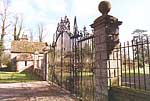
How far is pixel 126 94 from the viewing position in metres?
4.89

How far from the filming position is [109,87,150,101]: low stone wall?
14.1 feet

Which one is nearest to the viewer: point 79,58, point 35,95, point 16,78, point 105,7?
point 105,7

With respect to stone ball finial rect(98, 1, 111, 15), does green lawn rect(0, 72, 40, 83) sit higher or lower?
lower

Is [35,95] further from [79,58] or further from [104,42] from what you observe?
[104,42]

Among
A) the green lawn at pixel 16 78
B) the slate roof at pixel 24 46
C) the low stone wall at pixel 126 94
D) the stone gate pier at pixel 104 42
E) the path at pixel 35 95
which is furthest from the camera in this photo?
the slate roof at pixel 24 46

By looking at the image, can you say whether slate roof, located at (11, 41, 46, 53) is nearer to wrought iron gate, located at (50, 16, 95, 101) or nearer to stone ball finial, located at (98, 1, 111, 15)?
wrought iron gate, located at (50, 16, 95, 101)

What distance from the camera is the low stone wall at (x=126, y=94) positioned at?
4303 mm

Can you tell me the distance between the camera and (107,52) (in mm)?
5660

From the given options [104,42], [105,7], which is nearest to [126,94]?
[104,42]

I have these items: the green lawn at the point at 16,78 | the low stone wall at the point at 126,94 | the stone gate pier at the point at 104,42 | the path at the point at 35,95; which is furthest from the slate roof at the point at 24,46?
the low stone wall at the point at 126,94

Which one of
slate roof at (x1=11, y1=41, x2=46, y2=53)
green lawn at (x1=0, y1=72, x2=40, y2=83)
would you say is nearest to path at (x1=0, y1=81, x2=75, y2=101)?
green lawn at (x1=0, y1=72, x2=40, y2=83)

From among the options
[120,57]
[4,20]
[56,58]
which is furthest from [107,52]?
[4,20]

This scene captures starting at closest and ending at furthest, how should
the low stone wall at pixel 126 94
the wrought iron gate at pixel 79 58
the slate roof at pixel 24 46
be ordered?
the low stone wall at pixel 126 94 < the wrought iron gate at pixel 79 58 < the slate roof at pixel 24 46

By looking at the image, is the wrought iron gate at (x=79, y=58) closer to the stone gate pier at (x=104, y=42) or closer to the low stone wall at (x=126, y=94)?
the stone gate pier at (x=104, y=42)
